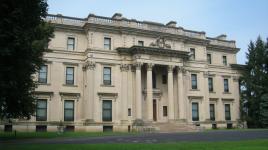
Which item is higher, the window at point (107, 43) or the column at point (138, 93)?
the window at point (107, 43)

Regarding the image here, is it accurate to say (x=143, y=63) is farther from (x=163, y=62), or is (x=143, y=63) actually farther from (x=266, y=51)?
(x=266, y=51)

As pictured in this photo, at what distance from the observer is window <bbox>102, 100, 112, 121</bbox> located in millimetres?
44688

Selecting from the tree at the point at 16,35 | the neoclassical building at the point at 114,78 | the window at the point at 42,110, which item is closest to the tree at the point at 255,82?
the neoclassical building at the point at 114,78

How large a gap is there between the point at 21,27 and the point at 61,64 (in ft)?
91.1

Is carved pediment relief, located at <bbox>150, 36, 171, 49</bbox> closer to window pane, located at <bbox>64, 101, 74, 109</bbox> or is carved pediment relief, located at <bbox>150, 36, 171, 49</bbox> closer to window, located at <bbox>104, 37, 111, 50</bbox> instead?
window, located at <bbox>104, 37, 111, 50</bbox>

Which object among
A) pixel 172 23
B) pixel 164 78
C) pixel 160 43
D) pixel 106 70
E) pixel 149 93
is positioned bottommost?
pixel 149 93

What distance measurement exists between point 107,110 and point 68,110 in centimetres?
497

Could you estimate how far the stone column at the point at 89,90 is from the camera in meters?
43.6

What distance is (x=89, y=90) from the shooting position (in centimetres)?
4422

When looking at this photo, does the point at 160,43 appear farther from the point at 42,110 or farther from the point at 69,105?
the point at 42,110

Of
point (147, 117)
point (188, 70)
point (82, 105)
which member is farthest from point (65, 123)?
point (188, 70)

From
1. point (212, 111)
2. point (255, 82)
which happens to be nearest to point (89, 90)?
point (212, 111)

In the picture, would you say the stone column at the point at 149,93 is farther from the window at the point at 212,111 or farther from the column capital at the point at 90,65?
the window at the point at 212,111

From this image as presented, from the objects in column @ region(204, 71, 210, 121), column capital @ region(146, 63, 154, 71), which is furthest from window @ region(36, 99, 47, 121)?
column @ region(204, 71, 210, 121)
